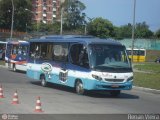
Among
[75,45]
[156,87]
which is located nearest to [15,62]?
[156,87]

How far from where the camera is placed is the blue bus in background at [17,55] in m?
36.7

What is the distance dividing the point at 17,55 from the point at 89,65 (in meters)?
18.7

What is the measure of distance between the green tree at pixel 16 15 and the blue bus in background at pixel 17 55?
78218 millimetres

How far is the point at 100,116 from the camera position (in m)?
13.7

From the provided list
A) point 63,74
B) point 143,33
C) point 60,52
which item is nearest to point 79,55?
point 63,74

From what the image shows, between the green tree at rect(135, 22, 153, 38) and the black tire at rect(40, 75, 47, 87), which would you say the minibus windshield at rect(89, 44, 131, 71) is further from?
the green tree at rect(135, 22, 153, 38)

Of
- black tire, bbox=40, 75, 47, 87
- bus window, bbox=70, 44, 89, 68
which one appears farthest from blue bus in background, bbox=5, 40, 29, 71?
bus window, bbox=70, 44, 89, 68

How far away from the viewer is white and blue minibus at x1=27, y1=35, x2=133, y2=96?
1994 cm

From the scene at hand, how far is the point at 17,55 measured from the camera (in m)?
38.1

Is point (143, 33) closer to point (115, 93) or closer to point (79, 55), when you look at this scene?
point (115, 93)

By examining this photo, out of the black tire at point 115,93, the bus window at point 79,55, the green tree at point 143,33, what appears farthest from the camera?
the green tree at point 143,33

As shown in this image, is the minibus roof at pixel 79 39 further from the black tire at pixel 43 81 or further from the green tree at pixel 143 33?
the green tree at pixel 143 33

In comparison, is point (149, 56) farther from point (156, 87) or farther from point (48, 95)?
point (48, 95)

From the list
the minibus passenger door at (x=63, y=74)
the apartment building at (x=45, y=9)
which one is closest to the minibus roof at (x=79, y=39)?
the minibus passenger door at (x=63, y=74)
